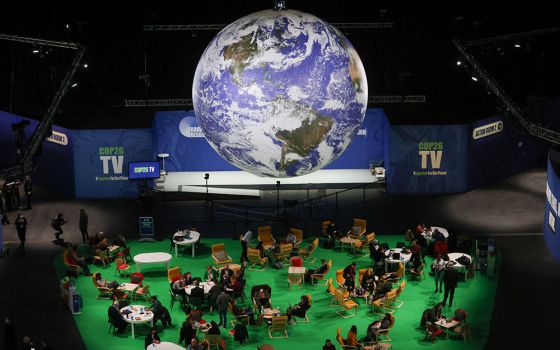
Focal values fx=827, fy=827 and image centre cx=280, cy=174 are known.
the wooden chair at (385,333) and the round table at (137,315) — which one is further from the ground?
the round table at (137,315)

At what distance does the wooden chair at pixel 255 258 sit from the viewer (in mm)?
24328

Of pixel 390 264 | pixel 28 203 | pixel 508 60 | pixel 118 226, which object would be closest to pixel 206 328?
pixel 390 264

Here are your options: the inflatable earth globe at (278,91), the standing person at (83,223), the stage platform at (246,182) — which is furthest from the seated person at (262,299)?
the inflatable earth globe at (278,91)

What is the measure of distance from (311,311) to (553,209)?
361 inches

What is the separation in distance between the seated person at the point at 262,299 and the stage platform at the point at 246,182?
1139 cm

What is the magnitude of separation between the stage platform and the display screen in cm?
190

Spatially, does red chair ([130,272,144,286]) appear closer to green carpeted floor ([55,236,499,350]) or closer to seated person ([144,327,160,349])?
green carpeted floor ([55,236,499,350])

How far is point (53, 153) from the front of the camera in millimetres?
32906

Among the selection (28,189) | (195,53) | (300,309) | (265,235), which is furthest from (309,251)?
(195,53)

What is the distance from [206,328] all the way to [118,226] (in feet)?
34.9

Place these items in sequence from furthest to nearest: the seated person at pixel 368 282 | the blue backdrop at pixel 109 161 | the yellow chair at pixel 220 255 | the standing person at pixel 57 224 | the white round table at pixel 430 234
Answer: the blue backdrop at pixel 109 161 < the standing person at pixel 57 224 < the white round table at pixel 430 234 < the yellow chair at pixel 220 255 < the seated person at pixel 368 282

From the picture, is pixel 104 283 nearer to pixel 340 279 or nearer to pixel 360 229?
pixel 340 279

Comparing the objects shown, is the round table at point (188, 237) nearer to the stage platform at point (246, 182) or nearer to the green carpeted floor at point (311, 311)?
the green carpeted floor at point (311, 311)

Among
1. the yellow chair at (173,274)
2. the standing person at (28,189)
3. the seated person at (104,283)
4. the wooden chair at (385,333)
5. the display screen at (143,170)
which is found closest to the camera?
the wooden chair at (385,333)
